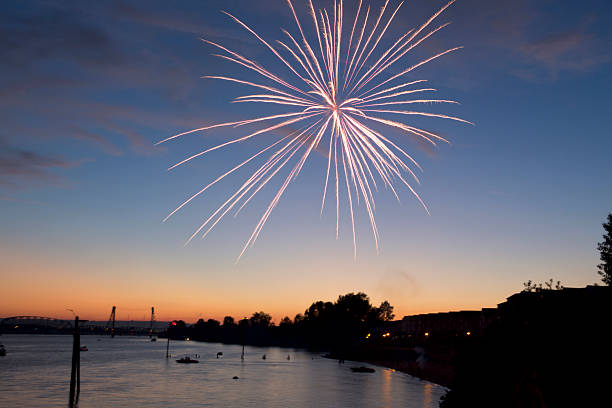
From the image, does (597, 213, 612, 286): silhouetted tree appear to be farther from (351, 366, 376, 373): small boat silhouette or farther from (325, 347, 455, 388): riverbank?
(351, 366, 376, 373): small boat silhouette

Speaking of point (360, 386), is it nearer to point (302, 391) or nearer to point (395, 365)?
point (302, 391)

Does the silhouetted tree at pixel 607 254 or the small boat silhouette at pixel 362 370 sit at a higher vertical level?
the silhouetted tree at pixel 607 254

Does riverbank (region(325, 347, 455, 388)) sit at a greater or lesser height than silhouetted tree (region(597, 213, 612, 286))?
lesser

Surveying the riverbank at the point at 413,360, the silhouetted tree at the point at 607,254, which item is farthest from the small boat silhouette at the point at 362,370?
the silhouetted tree at the point at 607,254

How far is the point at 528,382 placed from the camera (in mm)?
19734

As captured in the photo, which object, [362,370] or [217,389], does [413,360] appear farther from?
[217,389]

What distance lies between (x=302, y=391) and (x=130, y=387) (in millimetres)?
31496

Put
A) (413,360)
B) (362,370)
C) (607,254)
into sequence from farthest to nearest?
(413,360) < (362,370) < (607,254)

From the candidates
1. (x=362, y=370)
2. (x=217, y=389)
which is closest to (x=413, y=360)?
(x=362, y=370)

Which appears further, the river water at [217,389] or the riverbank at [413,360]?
the riverbank at [413,360]

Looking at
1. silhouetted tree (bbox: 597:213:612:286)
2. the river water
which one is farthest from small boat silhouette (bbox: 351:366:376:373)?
silhouetted tree (bbox: 597:213:612:286)

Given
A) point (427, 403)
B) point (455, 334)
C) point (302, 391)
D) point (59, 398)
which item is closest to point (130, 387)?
point (59, 398)

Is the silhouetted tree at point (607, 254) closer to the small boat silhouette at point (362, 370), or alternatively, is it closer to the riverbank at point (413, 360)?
the riverbank at point (413, 360)

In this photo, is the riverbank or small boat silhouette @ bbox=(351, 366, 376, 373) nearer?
the riverbank
